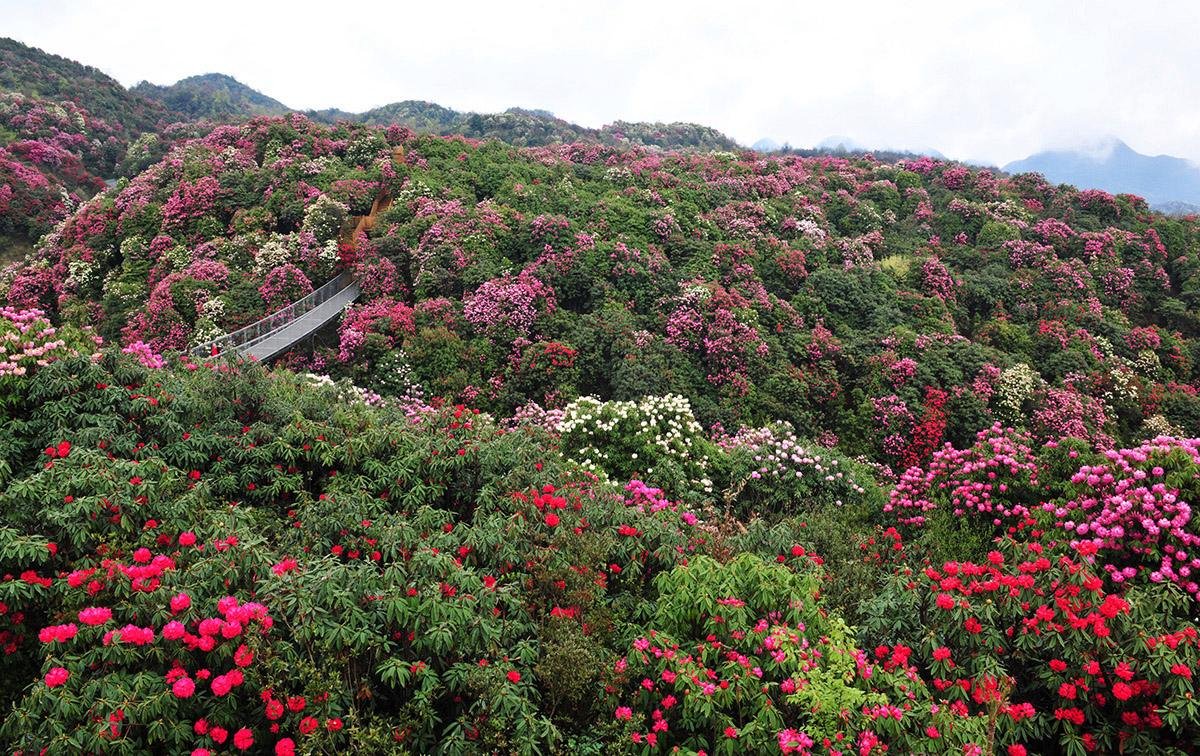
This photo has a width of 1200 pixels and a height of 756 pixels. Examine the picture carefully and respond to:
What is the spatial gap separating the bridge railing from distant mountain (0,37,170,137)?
36.3m

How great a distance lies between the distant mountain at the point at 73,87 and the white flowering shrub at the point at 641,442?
4763cm

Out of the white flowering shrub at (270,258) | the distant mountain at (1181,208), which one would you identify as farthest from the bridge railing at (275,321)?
the distant mountain at (1181,208)

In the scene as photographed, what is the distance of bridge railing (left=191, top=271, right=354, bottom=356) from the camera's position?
15.0 m

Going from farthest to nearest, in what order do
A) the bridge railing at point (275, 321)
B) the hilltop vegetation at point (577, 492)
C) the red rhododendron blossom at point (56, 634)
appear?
the bridge railing at point (275, 321), the hilltop vegetation at point (577, 492), the red rhododendron blossom at point (56, 634)

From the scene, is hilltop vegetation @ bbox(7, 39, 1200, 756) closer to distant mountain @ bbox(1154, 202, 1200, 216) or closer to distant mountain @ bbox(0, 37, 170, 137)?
distant mountain @ bbox(0, 37, 170, 137)

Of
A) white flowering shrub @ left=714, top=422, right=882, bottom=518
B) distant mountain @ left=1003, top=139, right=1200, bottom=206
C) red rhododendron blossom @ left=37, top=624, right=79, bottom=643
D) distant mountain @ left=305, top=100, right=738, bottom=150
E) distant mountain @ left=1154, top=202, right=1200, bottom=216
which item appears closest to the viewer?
red rhododendron blossom @ left=37, top=624, right=79, bottom=643

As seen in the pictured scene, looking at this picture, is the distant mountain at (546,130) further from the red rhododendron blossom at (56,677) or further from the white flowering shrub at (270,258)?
the red rhododendron blossom at (56,677)

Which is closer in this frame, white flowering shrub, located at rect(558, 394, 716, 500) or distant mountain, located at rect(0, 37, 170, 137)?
white flowering shrub, located at rect(558, 394, 716, 500)

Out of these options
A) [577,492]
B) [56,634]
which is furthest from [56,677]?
[577,492]

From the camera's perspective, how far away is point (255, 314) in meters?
17.6

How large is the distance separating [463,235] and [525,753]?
56.3ft

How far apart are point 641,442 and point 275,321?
11.3m

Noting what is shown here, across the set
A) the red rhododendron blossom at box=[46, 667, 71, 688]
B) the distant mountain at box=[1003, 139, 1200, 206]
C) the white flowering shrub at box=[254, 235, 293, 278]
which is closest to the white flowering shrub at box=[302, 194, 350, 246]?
the white flowering shrub at box=[254, 235, 293, 278]

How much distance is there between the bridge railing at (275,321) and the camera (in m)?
15.0
